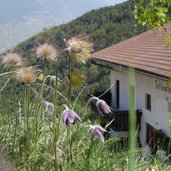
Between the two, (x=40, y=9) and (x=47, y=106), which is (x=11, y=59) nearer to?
(x=47, y=106)

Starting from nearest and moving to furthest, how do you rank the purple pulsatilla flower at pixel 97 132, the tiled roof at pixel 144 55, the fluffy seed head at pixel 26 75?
the purple pulsatilla flower at pixel 97 132 < the fluffy seed head at pixel 26 75 < the tiled roof at pixel 144 55

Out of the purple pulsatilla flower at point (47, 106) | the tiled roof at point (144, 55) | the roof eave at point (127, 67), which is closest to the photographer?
the purple pulsatilla flower at point (47, 106)

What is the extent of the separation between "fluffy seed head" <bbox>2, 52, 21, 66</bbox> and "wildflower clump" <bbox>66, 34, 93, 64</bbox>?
58 centimetres

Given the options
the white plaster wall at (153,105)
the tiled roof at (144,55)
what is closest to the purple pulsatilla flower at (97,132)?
the tiled roof at (144,55)

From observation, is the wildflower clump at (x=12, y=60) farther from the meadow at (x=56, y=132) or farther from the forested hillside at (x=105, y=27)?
the forested hillside at (x=105, y=27)

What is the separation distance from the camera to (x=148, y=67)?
14.0 m

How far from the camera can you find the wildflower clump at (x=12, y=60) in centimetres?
356

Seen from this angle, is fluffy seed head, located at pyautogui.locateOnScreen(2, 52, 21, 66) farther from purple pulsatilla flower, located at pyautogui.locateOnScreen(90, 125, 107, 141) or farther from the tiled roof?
the tiled roof

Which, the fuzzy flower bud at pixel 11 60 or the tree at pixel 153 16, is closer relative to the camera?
the tree at pixel 153 16

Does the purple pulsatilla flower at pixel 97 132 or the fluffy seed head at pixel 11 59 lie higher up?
the fluffy seed head at pixel 11 59

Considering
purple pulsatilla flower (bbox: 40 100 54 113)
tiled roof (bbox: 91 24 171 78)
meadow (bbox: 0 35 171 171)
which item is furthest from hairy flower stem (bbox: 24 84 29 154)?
tiled roof (bbox: 91 24 171 78)

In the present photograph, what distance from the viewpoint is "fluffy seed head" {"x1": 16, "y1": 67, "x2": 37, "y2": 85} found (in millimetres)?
3324

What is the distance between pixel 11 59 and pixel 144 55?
13.4 meters

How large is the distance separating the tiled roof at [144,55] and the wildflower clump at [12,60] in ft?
20.7
